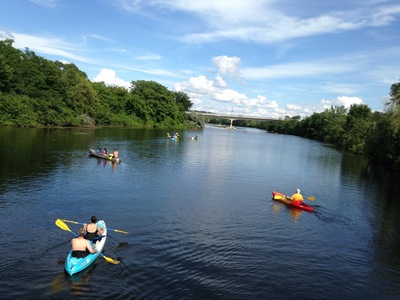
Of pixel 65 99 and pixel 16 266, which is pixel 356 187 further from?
pixel 65 99

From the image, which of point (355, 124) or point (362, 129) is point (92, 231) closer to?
point (362, 129)

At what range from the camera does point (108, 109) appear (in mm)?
113750

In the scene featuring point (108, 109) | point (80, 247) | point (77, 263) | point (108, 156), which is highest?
point (108, 109)

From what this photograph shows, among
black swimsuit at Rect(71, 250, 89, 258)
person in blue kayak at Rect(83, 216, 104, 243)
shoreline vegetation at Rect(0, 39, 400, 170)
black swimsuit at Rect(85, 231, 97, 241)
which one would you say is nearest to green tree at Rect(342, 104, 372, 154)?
shoreline vegetation at Rect(0, 39, 400, 170)

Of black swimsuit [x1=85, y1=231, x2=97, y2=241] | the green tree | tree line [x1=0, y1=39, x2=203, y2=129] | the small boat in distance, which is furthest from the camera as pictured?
the green tree

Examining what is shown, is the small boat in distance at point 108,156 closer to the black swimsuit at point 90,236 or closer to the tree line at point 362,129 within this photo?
the black swimsuit at point 90,236

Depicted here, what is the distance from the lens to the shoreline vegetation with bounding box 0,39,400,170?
2328 inches

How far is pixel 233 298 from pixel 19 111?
73.1 meters

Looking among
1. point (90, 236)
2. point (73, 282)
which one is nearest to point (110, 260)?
point (90, 236)

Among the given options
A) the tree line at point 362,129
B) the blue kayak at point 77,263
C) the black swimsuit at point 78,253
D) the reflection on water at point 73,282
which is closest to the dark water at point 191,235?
the reflection on water at point 73,282

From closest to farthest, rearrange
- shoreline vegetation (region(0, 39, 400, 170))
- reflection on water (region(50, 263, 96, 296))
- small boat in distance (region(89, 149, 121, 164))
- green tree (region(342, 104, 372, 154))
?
reflection on water (region(50, 263, 96, 296)) → small boat in distance (region(89, 149, 121, 164)) → shoreline vegetation (region(0, 39, 400, 170)) → green tree (region(342, 104, 372, 154))

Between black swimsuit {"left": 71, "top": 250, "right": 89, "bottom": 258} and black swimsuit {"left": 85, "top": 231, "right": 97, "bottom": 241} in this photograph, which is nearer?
black swimsuit {"left": 71, "top": 250, "right": 89, "bottom": 258}

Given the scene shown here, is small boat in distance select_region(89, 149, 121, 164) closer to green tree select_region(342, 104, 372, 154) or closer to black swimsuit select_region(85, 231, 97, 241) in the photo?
black swimsuit select_region(85, 231, 97, 241)

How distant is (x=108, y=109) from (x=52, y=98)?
104 feet
